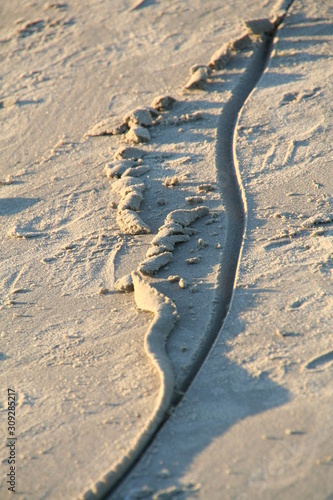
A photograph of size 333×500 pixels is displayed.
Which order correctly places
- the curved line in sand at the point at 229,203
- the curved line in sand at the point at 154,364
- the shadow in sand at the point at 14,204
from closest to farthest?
the curved line in sand at the point at 154,364
the curved line in sand at the point at 229,203
the shadow in sand at the point at 14,204

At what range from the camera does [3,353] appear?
101 inches

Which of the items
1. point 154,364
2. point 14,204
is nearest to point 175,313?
point 154,364

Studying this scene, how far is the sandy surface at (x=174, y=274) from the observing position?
6.48 feet

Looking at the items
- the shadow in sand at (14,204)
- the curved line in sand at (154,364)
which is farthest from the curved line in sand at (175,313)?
the shadow in sand at (14,204)

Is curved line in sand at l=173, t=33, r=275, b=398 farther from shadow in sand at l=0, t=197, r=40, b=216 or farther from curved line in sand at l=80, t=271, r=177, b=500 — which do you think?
shadow in sand at l=0, t=197, r=40, b=216

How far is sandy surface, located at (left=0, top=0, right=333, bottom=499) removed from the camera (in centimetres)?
197

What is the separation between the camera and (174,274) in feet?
9.27

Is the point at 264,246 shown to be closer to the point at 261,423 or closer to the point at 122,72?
the point at 261,423

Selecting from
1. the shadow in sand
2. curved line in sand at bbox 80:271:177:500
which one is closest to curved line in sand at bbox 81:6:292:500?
curved line in sand at bbox 80:271:177:500

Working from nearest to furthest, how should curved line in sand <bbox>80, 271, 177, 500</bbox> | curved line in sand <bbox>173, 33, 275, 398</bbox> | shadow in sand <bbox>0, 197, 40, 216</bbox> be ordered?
1. curved line in sand <bbox>80, 271, 177, 500</bbox>
2. curved line in sand <bbox>173, 33, 275, 398</bbox>
3. shadow in sand <bbox>0, 197, 40, 216</bbox>

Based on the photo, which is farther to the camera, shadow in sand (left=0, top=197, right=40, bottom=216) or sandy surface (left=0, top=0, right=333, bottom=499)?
shadow in sand (left=0, top=197, right=40, bottom=216)

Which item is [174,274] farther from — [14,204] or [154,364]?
[14,204]

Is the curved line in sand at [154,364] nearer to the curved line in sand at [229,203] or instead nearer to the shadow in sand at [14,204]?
the curved line in sand at [229,203]

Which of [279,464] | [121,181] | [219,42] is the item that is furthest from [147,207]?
[219,42]
